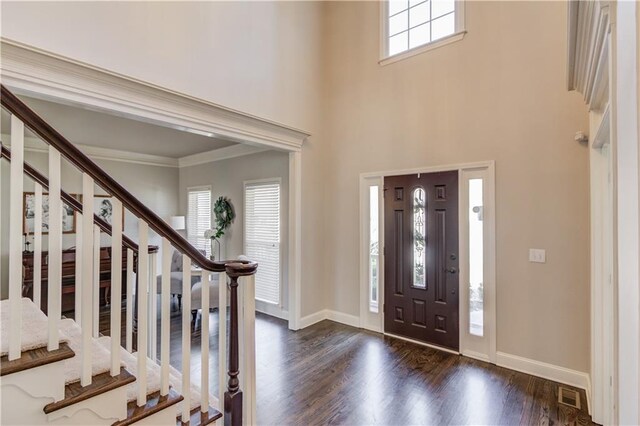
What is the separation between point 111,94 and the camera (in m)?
2.46

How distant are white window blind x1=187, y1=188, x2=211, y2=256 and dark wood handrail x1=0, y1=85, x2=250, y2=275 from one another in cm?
451

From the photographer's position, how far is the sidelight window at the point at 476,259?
327 centimetres

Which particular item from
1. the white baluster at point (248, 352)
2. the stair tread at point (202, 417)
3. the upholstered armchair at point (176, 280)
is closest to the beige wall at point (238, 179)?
the upholstered armchair at point (176, 280)

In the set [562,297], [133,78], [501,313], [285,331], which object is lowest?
[285,331]

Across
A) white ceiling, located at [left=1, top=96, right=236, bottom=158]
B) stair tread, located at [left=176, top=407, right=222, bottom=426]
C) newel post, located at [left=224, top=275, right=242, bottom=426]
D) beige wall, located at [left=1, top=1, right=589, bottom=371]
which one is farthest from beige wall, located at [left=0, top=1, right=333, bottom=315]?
stair tread, located at [left=176, top=407, right=222, bottom=426]

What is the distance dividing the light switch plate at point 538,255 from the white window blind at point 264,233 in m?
3.18

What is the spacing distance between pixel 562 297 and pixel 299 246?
2821 millimetres

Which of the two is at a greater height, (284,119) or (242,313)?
(284,119)

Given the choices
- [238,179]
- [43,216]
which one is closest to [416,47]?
[238,179]

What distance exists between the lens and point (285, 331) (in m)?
4.07

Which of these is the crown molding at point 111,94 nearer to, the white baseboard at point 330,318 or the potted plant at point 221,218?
the potted plant at point 221,218

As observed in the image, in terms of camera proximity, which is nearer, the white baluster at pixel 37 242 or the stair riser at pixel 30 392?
the stair riser at pixel 30 392

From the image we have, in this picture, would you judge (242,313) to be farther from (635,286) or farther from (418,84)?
(418,84)

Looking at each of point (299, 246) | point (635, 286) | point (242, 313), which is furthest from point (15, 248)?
point (299, 246)
